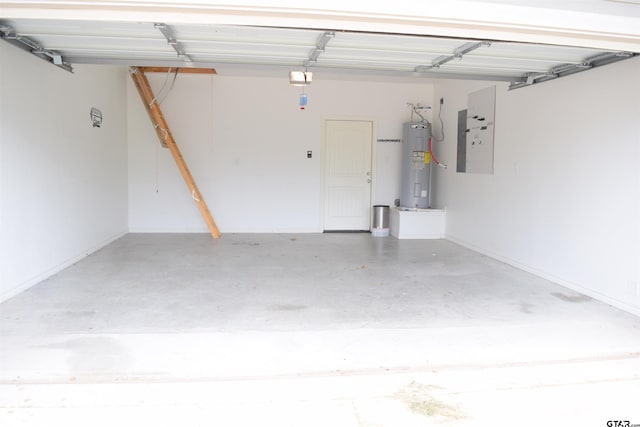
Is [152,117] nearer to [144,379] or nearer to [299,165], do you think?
[299,165]

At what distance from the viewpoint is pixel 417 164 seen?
25.6ft

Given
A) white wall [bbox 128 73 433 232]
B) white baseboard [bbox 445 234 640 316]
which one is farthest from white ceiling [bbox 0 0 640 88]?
Result: white wall [bbox 128 73 433 232]

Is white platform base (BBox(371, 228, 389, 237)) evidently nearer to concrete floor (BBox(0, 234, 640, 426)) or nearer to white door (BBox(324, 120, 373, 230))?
white door (BBox(324, 120, 373, 230))

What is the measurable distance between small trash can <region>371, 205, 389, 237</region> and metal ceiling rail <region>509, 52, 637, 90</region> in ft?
10.0

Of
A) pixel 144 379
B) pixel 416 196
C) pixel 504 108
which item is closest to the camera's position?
pixel 144 379

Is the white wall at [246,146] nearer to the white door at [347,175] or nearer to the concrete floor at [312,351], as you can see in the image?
the white door at [347,175]

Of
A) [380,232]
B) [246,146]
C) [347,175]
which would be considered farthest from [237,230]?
[380,232]

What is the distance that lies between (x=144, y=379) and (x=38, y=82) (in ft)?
11.0

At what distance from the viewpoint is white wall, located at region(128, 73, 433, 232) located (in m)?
7.76

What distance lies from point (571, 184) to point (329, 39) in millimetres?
2783

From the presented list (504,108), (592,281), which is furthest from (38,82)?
(592,281)

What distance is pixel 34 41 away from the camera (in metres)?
4.02

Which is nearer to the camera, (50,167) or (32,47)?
(32,47)

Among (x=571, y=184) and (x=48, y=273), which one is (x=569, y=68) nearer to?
(x=571, y=184)
